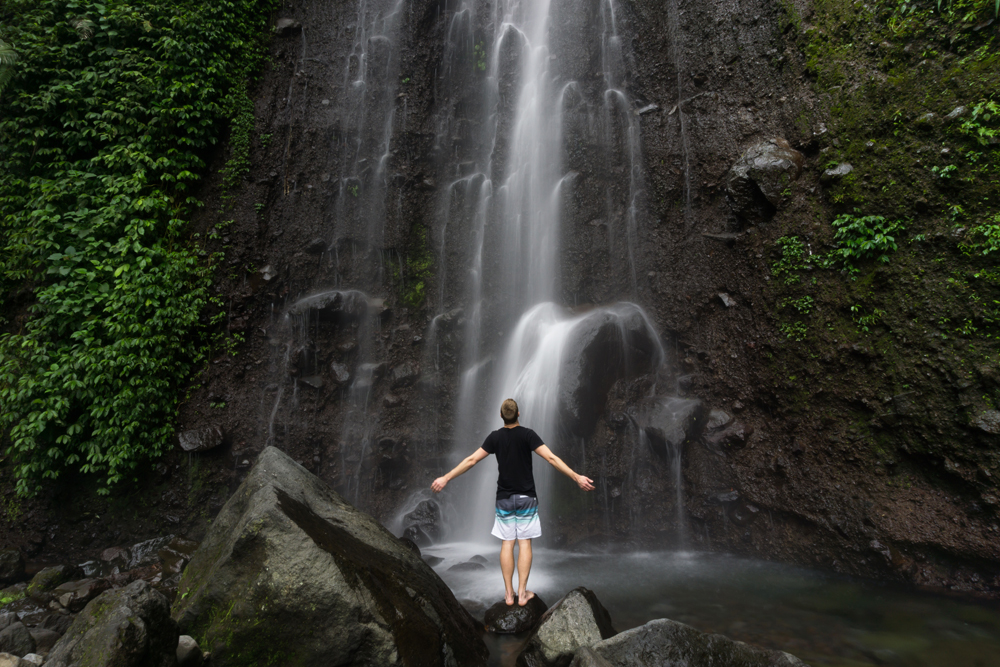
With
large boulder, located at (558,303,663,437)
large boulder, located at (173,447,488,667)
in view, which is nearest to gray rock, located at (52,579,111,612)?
large boulder, located at (173,447,488,667)

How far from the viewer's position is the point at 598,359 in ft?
27.6

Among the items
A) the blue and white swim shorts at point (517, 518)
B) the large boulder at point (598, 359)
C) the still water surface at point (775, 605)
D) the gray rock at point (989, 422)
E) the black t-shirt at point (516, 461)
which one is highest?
the large boulder at point (598, 359)

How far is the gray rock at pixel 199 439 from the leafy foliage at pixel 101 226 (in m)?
0.23

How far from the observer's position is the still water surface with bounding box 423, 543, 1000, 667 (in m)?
4.53

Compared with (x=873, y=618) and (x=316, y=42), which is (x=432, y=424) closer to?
(x=873, y=618)

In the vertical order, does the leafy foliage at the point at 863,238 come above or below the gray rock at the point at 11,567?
above

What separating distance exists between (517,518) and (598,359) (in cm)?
404

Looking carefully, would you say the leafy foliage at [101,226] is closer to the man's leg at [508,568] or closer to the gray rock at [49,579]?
the gray rock at [49,579]

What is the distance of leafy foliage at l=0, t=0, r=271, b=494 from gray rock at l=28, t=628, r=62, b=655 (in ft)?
10.6

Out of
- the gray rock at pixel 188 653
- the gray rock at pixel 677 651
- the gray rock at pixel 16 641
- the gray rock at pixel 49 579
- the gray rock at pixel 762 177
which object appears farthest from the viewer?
the gray rock at pixel 762 177

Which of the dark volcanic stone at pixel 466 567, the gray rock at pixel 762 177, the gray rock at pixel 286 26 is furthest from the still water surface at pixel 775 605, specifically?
the gray rock at pixel 286 26

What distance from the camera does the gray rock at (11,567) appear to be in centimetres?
670

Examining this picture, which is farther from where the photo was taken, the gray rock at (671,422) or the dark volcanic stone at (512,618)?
the gray rock at (671,422)

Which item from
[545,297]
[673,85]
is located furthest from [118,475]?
[673,85]
